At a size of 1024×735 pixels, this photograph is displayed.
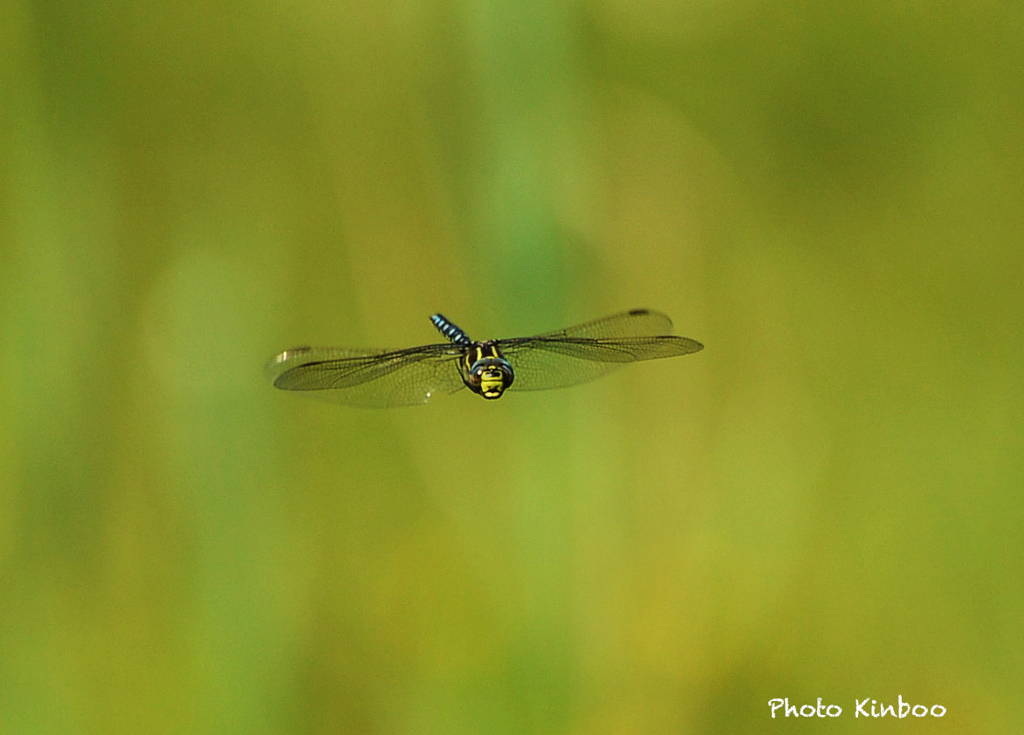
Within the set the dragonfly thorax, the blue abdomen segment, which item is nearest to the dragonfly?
the dragonfly thorax

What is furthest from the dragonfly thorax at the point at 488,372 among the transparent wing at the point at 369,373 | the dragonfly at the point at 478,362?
the transparent wing at the point at 369,373

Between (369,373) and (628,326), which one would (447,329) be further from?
(628,326)

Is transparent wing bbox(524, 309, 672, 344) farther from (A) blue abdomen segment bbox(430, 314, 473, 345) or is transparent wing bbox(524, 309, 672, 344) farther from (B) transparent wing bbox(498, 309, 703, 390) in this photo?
(A) blue abdomen segment bbox(430, 314, 473, 345)

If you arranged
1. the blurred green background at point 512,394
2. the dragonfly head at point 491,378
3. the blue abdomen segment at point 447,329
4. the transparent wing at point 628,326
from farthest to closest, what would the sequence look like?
1. the blue abdomen segment at point 447,329
2. the transparent wing at point 628,326
3. the dragonfly head at point 491,378
4. the blurred green background at point 512,394

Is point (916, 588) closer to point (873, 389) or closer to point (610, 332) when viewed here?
point (873, 389)

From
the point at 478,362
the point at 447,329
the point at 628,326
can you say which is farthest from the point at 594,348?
the point at 447,329

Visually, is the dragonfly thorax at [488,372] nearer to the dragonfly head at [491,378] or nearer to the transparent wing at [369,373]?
the dragonfly head at [491,378]
